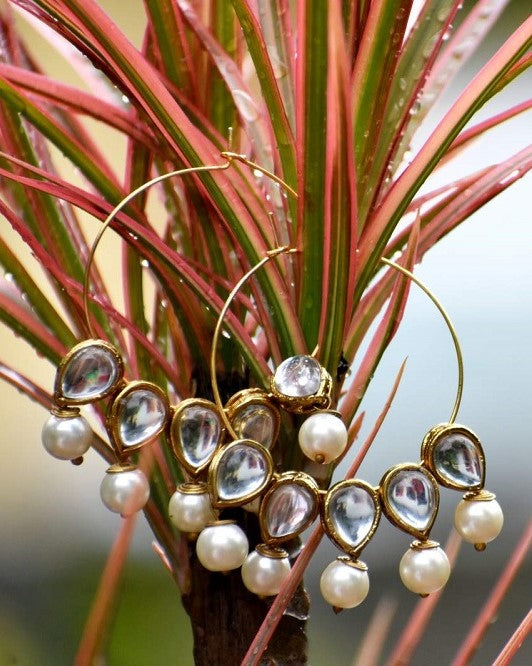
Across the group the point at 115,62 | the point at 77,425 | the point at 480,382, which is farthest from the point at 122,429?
the point at 480,382

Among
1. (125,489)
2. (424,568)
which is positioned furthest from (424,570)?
(125,489)

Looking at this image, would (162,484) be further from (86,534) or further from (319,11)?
(86,534)

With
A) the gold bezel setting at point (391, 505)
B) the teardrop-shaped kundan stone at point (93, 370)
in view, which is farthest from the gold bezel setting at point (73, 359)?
the gold bezel setting at point (391, 505)

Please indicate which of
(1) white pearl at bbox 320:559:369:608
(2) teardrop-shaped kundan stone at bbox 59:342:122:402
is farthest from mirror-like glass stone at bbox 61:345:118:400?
(1) white pearl at bbox 320:559:369:608

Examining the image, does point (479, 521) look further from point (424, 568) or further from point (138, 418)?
point (138, 418)

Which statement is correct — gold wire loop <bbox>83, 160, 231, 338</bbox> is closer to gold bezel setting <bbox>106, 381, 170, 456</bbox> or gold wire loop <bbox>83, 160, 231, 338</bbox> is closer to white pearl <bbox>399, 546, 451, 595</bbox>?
gold bezel setting <bbox>106, 381, 170, 456</bbox>

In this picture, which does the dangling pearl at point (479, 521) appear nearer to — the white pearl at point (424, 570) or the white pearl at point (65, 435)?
the white pearl at point (424, 570)

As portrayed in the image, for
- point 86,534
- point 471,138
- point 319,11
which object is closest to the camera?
point 319,11
